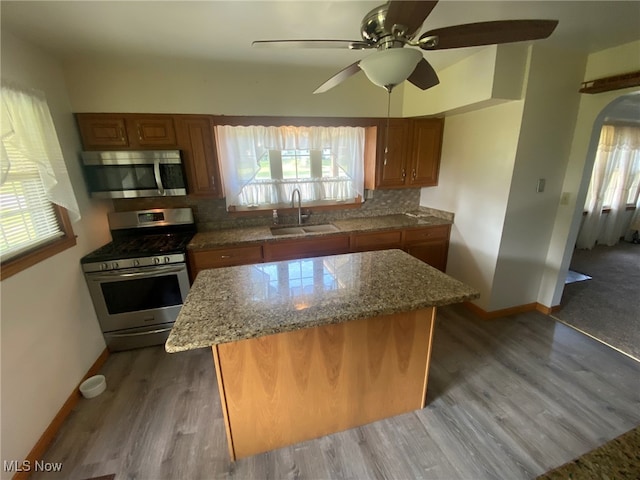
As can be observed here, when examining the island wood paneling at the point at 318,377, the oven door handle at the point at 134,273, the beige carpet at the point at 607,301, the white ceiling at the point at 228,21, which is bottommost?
the beige carpet at the point at 607,301

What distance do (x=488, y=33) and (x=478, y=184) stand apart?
1749 millimetres

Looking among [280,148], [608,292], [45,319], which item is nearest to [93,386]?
[45,319]

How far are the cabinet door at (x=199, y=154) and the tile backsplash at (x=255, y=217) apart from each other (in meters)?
0.24

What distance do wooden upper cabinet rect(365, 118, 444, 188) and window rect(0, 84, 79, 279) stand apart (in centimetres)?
274

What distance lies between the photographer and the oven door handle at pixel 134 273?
214 cm

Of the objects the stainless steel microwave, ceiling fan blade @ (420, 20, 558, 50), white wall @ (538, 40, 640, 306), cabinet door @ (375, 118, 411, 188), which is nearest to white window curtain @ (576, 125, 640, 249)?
white wall @ (538, 40, 640, 306)

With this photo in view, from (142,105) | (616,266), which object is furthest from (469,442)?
(616,266)

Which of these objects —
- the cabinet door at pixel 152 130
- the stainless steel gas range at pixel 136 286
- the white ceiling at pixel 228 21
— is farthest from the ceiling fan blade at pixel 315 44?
the stainless steel gas range at pixel 136 286

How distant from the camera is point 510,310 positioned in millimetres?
2799

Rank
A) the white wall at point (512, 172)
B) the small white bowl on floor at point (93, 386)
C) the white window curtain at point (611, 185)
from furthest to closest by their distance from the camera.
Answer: the white window curtain at point (611, 185), the white wall at point (512, 172), the small white bowl on floor at point (93, 386)

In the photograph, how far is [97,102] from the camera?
7.57 ft

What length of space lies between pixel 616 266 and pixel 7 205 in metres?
6.68

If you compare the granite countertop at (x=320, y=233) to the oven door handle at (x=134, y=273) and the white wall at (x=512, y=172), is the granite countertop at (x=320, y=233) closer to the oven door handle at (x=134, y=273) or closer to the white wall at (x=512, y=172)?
the oven door handle at (x=134, y=273)

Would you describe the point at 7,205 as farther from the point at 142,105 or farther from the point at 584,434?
the point at 584,434
